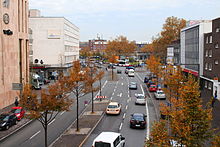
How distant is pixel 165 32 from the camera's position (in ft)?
299

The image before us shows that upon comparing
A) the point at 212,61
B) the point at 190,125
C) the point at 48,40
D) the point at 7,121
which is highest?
the point at 48,40

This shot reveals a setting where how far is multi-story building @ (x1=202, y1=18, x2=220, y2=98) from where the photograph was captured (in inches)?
1592

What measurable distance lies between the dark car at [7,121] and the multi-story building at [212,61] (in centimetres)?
2733

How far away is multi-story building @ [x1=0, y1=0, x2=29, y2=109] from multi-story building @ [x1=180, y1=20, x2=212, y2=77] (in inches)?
1166

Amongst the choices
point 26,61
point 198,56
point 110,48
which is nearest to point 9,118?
point 26,61

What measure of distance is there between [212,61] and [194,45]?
9.81m

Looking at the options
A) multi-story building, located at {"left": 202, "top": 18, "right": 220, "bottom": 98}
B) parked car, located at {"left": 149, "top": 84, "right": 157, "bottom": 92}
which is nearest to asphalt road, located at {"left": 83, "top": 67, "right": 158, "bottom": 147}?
parked car, located at {"left": 149, "top": 84, "right": 157, "bottom": 92}

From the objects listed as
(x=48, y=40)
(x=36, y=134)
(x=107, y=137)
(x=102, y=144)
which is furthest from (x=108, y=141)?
(x=48, y=40)

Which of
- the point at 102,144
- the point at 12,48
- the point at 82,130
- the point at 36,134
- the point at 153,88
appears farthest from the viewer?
the point at 153,88

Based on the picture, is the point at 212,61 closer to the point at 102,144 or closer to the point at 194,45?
the point at 194,45

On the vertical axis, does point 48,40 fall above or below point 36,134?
above

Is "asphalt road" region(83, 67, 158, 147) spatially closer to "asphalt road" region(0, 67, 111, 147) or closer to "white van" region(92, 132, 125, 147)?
"white van" region(92, 132, 125, 147)

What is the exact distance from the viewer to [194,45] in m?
52.2

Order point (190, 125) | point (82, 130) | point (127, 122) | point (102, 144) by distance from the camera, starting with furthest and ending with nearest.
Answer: point (127, 122)
point (82, 130)
point (102, 144)
point (190, 125)
